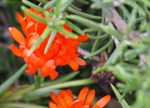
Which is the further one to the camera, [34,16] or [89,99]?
[89,99]

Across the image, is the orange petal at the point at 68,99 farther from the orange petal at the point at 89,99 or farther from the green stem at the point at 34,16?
the green stem at the point at 34,16

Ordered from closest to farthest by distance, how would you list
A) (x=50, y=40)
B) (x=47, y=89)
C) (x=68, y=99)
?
(x=50, y=40) → (x=68, y=99) → (x=47, y=89)

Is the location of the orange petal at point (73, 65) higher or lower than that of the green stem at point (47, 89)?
higher

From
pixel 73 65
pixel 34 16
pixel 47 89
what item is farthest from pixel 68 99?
pixel 47 89

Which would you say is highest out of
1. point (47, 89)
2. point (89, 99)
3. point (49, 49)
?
point (49, 49)

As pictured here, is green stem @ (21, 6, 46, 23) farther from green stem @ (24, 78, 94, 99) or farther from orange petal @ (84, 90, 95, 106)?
green stem @ (24, 78, 94, 99)

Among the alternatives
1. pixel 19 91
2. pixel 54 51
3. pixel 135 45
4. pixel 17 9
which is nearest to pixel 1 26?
pixel 17 9

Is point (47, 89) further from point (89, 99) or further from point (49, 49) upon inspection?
point (49, 49)

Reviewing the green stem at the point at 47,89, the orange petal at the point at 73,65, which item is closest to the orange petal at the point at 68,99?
the orange petal at the point at 73,65

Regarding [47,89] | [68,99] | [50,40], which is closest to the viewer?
[50,40]

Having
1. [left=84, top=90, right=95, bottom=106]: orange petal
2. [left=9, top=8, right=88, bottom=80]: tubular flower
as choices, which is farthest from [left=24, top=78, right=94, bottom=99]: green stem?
[left=9, top=8, right=88, bottom=80]: tubular flower

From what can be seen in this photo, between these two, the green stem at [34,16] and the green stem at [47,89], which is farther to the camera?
the green stem at [47,89]

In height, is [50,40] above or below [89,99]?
above
